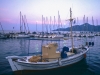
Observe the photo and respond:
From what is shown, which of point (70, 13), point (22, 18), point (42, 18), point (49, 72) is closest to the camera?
point (49, 72)

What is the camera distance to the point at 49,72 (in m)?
10.7

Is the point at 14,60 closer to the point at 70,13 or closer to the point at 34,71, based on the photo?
the point at 34,71

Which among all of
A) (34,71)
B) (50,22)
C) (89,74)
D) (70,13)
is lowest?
(89,74)

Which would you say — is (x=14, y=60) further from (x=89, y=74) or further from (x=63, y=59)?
(x=89, y=74)

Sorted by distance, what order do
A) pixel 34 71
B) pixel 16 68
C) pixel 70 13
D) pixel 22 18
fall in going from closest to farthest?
pixel 16 68
pixel 34 71
pixel 70 13
pixel 22 18

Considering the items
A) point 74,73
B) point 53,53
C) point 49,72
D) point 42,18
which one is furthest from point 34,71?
point 42,18

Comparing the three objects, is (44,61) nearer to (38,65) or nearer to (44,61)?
(44,61)

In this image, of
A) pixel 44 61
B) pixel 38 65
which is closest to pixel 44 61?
pixel 44 61

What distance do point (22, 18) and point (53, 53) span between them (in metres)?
51.0

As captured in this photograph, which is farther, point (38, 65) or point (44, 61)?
point (44, 61)

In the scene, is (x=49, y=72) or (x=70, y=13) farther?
(x=70, y=13)

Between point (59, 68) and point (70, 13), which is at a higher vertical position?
point (70, 13)

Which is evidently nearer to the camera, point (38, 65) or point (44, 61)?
point (38, 65)

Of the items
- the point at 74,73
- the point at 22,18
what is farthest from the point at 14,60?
the point at 22,18
